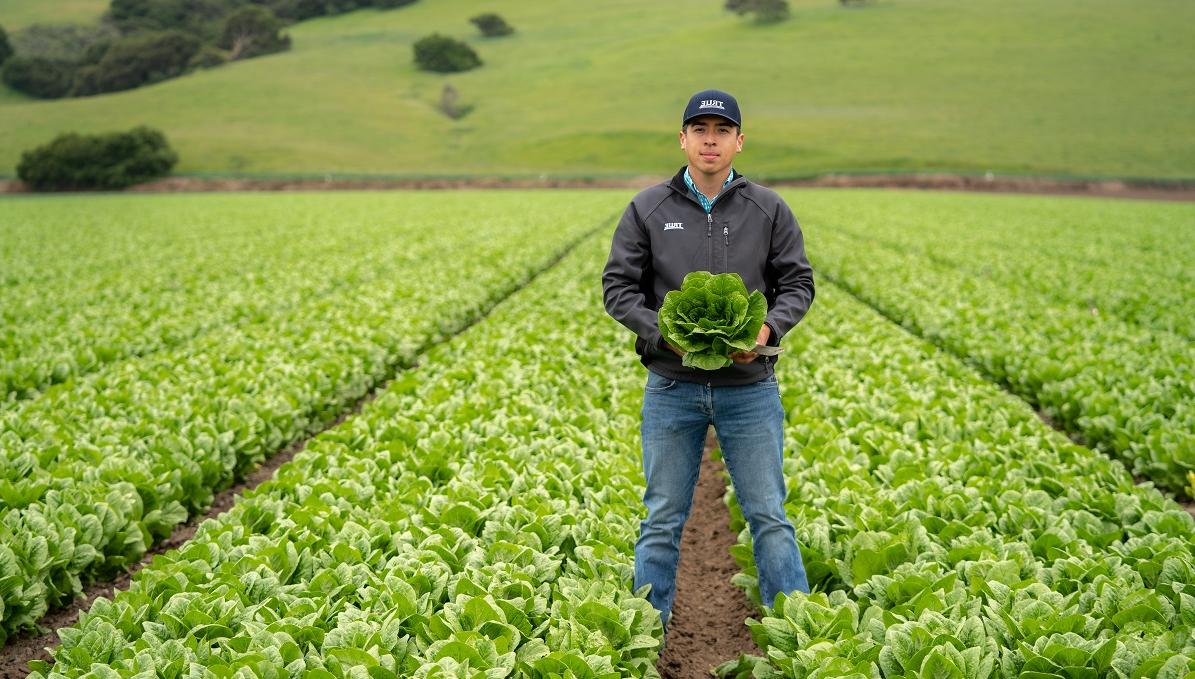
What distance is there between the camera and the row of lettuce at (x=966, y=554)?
14.0 ft

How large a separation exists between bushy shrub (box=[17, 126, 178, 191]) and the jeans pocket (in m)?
75.9

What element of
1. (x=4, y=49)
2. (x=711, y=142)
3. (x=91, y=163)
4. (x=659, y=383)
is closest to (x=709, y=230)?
(x=711, y=142)

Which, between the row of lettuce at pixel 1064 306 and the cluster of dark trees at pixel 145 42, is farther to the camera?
the cluster of dark trees at pixel 145 42

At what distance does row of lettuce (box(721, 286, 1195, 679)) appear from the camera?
4.26m

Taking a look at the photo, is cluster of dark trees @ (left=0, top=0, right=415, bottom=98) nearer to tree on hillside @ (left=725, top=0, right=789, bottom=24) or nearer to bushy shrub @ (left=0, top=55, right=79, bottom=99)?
bushy shrub @ (left=0, top=55, right=79, bottom=99)

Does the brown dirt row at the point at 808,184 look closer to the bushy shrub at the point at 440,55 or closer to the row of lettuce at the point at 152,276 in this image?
the row of lettuce at the point at 152,276

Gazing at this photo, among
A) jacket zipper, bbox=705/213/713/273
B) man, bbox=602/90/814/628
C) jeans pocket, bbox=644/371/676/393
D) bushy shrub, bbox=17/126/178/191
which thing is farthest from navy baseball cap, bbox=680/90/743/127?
bushy shrub, bbox=17/126/178/191

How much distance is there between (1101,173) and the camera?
6619 cm

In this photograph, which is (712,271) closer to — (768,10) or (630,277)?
(630,277)

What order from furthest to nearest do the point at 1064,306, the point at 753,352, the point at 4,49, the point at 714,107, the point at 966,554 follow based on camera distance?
the point at 4,49
the point at 1064,306
the point at 966,554
the point at 714,107
the point at 753,352

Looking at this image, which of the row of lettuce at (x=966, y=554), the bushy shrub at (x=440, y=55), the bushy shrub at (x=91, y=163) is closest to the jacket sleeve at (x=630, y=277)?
the row of lettuce at (x=966, y=554)

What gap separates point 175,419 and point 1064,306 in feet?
51.6

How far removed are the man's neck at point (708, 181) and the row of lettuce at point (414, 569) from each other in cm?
233

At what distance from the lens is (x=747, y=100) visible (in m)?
90.6
